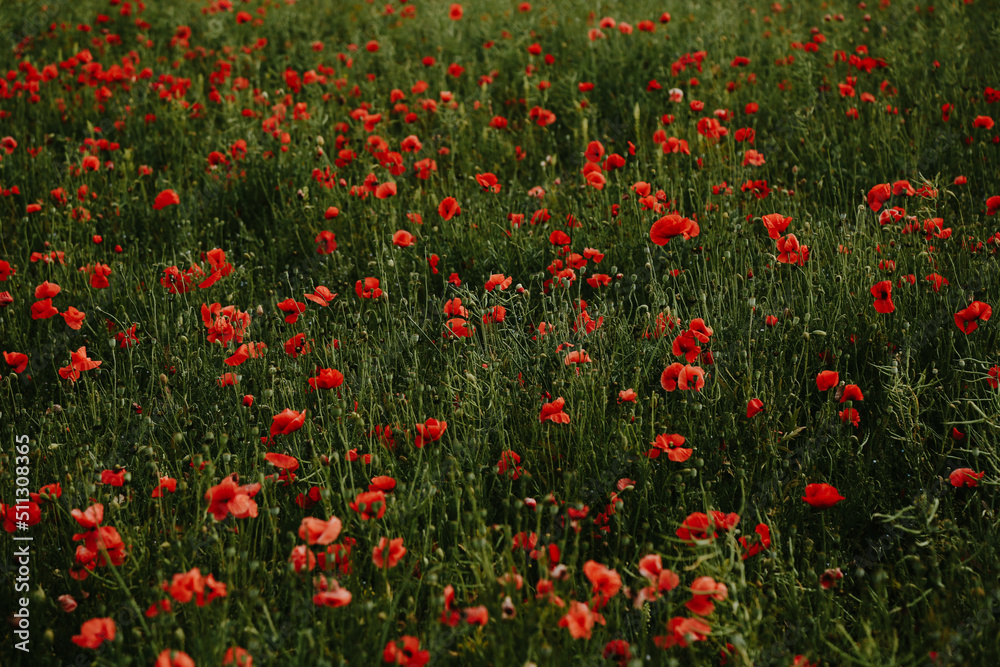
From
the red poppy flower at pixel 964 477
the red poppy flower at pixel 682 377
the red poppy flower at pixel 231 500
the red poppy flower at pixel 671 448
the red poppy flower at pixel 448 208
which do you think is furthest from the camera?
the red poppy flower at pixel 448 208

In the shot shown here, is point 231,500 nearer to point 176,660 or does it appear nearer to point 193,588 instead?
point 193,588

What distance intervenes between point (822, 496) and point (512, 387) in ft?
3.19

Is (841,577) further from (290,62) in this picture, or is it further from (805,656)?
(290,62)

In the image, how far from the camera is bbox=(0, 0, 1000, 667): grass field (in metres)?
1.74

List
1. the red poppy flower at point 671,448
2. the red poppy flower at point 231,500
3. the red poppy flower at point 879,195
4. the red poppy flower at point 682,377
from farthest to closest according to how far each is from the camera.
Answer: the red poppy flower at point 879,195 < the red poppy flower at point 682,377 < the red poppy flower at point 671,448 < the red poppy flower at point 231,500

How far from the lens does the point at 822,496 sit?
190 cm

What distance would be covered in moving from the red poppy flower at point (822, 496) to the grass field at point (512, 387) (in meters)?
0.01

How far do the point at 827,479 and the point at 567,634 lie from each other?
0.98 metres

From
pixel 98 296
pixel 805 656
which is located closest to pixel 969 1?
pixel 805 656

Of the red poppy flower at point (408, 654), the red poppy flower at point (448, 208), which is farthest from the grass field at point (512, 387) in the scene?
the red poppy flower at point (448, 208)

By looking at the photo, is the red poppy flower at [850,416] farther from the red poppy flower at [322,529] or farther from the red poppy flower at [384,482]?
the red poppy flower at [322,529]

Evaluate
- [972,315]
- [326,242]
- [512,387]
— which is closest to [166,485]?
[512,387]

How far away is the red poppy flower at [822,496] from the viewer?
6.20 feet

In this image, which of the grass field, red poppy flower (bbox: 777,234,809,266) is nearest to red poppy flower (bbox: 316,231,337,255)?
the grass field
